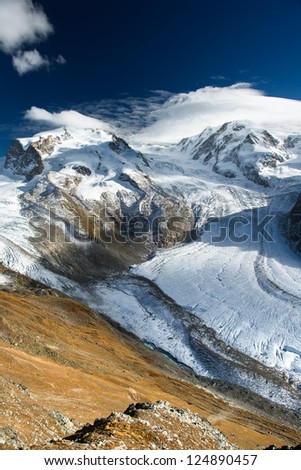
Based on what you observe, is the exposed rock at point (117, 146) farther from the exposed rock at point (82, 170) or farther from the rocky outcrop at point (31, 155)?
the exposed rock at point (82, 170)

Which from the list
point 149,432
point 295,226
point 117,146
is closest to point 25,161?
point 117,146

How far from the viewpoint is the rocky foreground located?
11719 millimetres

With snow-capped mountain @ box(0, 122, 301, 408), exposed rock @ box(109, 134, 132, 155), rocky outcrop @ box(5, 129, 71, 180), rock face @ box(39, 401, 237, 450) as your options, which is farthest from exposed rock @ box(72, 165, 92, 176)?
rock face @ box(39, 401, 237, 450)

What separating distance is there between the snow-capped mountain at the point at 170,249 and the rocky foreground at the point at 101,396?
8.08 m

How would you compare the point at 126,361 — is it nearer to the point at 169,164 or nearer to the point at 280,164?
the point at 169,164

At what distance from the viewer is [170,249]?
368ft

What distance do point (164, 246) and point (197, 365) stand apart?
223 ft

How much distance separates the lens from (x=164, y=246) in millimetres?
117812

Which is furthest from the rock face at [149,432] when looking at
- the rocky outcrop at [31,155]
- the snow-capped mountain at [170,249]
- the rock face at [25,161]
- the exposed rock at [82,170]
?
the rock face at [25,161]

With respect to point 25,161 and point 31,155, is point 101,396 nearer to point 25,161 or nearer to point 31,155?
point 31,155

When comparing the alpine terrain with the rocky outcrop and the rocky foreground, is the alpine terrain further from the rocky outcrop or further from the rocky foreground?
the rocky outcrop

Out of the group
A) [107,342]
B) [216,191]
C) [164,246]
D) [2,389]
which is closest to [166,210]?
[164,246]

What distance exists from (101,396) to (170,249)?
293ft
